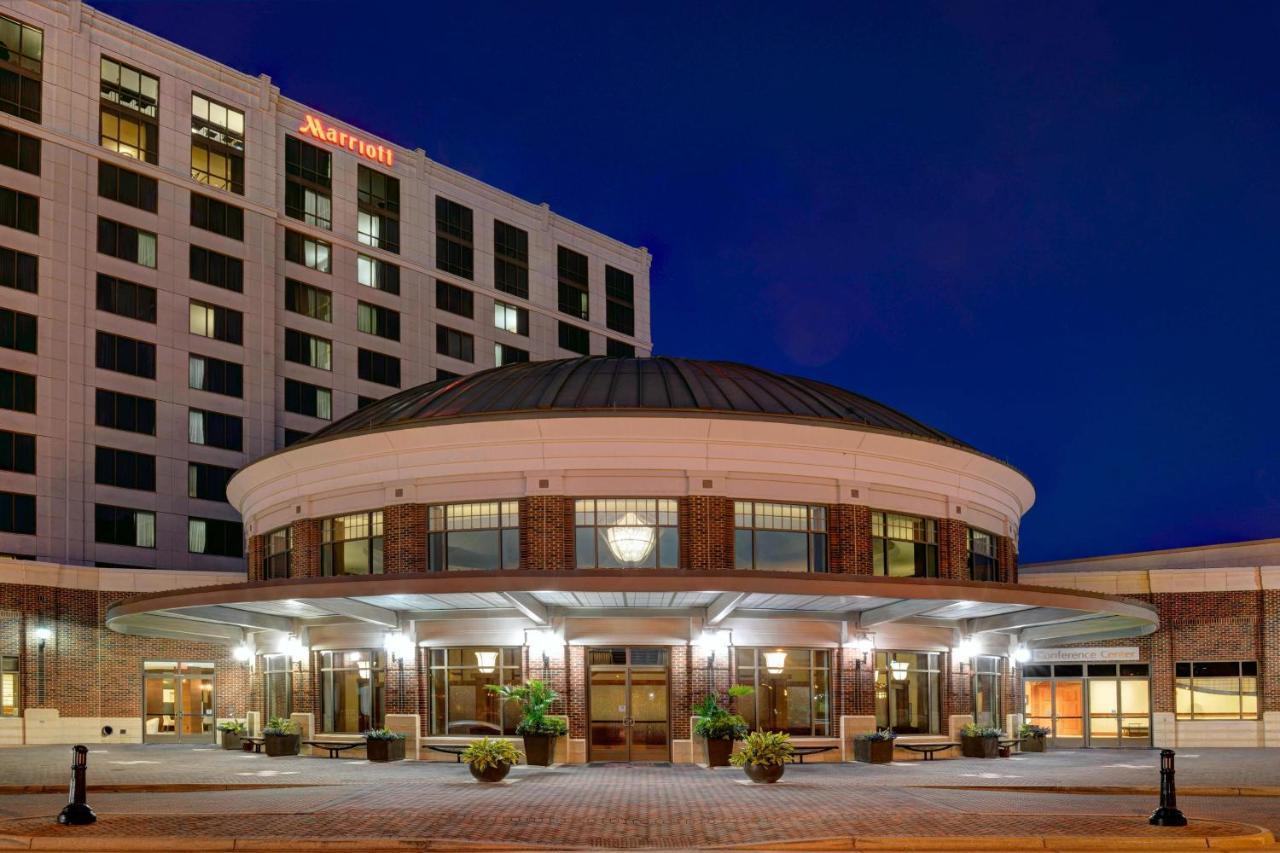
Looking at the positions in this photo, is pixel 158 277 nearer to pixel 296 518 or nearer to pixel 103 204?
pixel 103 204

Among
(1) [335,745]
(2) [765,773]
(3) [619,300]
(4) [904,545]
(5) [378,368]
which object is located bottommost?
(1) [335,745]

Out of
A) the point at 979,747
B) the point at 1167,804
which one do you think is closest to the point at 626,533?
the point at 979,747

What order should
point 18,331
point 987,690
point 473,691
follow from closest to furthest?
point 473,691, point 987,690, point 18,331

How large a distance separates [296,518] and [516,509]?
785 cm

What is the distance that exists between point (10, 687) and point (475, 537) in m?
21.5

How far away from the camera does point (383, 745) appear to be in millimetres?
35156

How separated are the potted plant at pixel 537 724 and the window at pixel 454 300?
51.8 m

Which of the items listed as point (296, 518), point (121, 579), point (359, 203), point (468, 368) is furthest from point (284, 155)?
point (296, 518)

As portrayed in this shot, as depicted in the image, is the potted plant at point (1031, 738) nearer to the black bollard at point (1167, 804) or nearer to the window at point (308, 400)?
the black bollard at point (1167, 804)

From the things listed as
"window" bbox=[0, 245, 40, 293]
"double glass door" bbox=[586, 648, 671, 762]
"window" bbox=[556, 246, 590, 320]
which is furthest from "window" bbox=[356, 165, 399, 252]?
"double glass door" bbox=[586, 648, 671, 762]

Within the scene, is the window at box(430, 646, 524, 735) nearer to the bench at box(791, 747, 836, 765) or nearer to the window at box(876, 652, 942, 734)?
the bench at box(791, 747, 836, 765)

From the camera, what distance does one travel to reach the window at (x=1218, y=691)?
4659 cm

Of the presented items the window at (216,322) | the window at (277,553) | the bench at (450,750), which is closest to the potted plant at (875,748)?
the bench at (450,750)

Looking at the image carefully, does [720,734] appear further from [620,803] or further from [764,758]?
[620,803]
